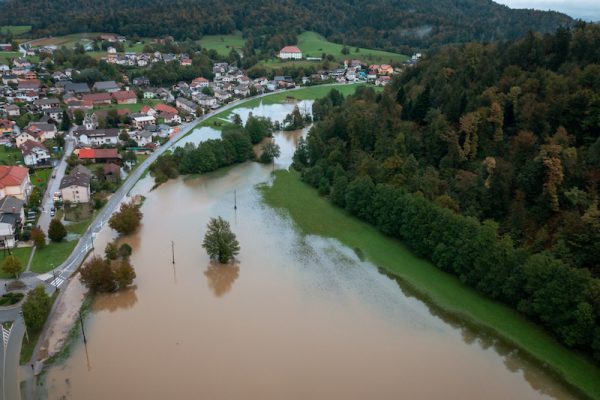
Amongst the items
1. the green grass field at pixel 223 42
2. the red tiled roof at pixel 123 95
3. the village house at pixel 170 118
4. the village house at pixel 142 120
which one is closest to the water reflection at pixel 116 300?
the village house at pixel 142 120

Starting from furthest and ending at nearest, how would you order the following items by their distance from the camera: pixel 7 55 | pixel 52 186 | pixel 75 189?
pixel 7 55, pixel 52 186, pixel 75 189

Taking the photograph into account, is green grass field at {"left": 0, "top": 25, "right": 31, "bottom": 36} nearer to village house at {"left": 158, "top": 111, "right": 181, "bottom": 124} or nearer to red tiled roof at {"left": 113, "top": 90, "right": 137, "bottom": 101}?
red tiled roof at {"left": 113, "top": 90, "right": 137, "bottom": 101}

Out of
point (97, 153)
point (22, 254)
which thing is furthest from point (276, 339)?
point (97, 153)

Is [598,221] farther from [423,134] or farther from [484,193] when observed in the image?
[423,134]

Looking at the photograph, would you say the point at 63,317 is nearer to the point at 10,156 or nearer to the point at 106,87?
the point at 10,156

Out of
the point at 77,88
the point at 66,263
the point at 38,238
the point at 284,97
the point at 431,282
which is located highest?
the point at 77,88

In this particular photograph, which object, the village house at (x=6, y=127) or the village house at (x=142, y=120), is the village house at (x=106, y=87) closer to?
the village house at (x=142, y=120)
